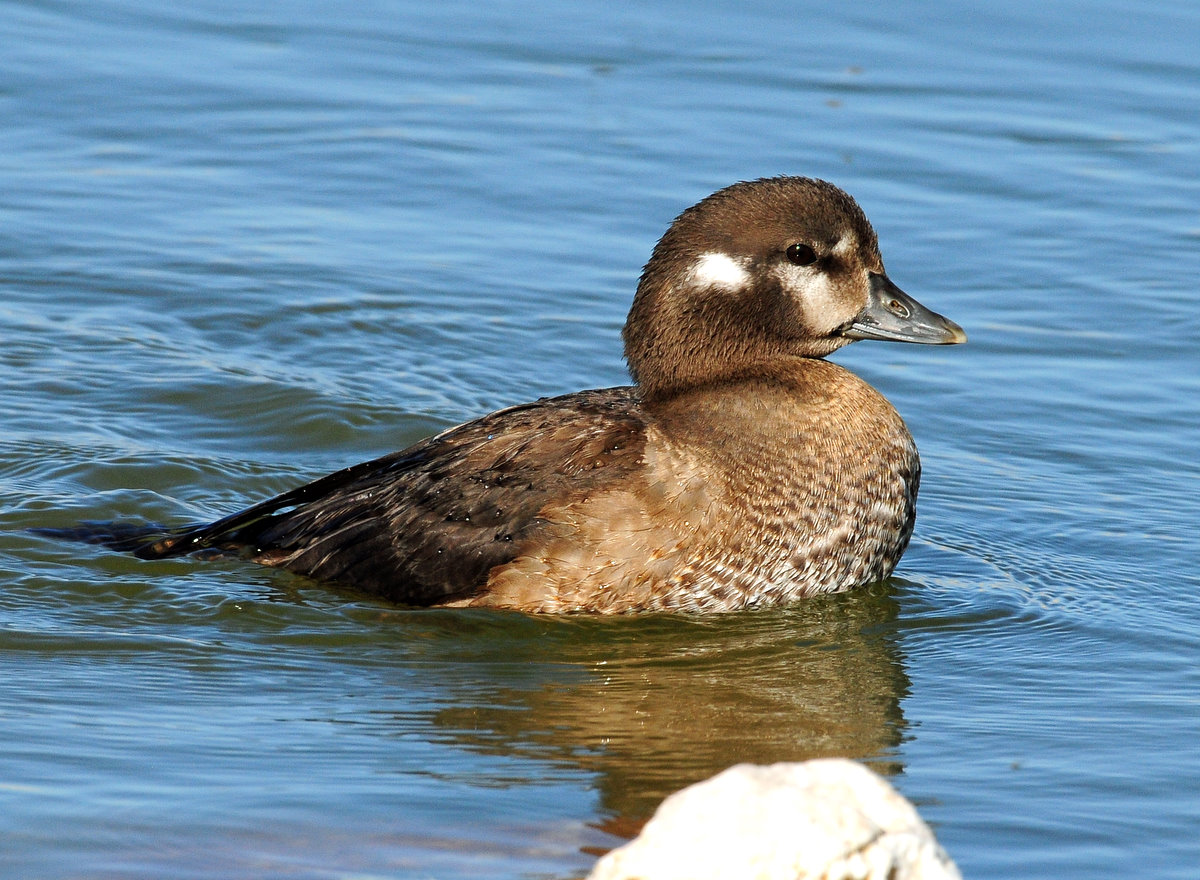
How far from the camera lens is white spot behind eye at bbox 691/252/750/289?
716 centimetres

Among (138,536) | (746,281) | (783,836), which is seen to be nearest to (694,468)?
(746,281)

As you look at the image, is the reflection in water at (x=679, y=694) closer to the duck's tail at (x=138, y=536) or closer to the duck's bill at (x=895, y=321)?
the duck's bill at (x=895, y=321)

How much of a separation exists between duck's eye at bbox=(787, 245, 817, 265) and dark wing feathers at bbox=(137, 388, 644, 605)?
86 centimetres

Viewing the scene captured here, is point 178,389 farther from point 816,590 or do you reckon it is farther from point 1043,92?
point 1043,92

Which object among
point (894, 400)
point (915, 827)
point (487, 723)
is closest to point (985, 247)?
point (894, 400)

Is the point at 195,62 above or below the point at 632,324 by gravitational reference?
above

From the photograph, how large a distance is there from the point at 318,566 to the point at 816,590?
1.99 metres

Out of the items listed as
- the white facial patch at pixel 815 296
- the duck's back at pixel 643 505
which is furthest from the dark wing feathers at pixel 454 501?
the white facial patch at pixel 815 296

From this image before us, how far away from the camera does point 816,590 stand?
7.17 m

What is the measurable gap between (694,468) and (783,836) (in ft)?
9.68

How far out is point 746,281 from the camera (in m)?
7.20

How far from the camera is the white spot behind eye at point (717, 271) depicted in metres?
7.16

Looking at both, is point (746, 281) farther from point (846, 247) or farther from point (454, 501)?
point (454, 501)

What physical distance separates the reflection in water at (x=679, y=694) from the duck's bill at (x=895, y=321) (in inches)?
41.5
